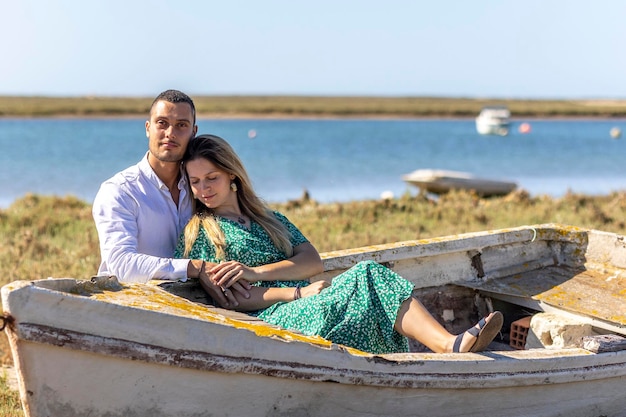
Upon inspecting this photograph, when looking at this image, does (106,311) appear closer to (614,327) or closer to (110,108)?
(614,327)

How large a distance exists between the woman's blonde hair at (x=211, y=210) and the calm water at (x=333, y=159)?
1420cm

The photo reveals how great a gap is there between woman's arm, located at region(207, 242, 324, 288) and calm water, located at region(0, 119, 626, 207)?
14.2 metres

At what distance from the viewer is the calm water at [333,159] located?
24969 millimetres

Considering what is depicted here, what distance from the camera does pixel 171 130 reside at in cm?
492

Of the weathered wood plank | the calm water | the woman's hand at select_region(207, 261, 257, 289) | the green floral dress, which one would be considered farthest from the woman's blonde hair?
the calm water

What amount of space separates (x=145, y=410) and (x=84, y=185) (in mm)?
22221

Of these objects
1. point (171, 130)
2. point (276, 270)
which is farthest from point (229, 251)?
point (171, 130)

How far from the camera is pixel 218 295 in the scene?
4.76 m

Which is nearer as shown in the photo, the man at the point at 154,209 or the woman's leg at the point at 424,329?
the woman's leg at the point at 424,329

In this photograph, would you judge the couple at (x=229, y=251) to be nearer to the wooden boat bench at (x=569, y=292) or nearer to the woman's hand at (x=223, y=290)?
the woman's hand at (x=223, y=290)

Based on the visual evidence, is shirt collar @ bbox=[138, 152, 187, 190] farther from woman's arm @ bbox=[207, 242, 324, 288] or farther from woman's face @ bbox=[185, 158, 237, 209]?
woman's arm @ bbox=[207, 242, 324, 288]

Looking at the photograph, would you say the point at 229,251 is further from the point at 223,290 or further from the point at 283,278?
the point at 283,278

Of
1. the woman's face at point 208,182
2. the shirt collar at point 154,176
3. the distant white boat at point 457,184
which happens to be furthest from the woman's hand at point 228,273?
the distant white boat at point 457,184

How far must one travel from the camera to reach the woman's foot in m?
4.19
